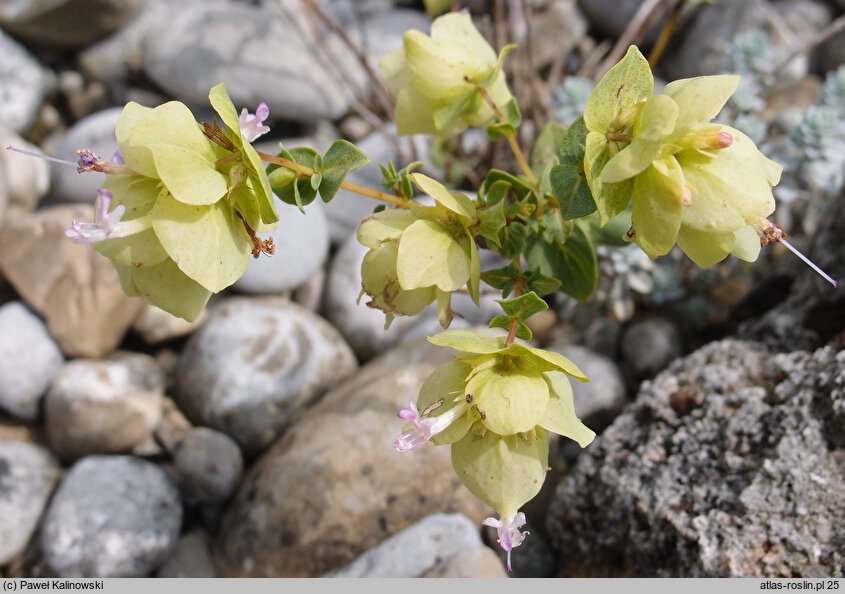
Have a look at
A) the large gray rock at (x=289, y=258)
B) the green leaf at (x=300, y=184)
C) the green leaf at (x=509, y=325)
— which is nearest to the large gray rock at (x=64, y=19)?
the large gray rock at (x=289, y=258)

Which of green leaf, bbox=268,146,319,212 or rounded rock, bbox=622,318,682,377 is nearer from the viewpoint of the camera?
green leaf, bbox=268,146,319,212

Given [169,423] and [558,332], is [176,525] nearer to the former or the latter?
[169,423]

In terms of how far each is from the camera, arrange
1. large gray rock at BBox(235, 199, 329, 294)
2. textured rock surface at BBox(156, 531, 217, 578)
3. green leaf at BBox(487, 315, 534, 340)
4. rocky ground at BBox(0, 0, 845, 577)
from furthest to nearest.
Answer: large gray rock at BBox(235, 199, 329, 294)
textured rock surface at BBox(156, 531, 217, 578)
rocky ground at BBox(0, 0, 845, 577)
green leaf at BBox(487, 315, 534, 340)

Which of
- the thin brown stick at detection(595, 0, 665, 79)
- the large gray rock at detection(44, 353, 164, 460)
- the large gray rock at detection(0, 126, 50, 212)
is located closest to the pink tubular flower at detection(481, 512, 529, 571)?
the large gray rock at detection(44, 353, 164, 460)

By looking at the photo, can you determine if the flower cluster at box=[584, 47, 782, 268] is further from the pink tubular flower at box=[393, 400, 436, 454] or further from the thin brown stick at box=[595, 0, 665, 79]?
the thin brown stick at box=[595, 0, 665, 79]

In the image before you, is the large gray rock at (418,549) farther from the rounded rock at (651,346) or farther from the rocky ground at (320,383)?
the rounded rock at (651,346)

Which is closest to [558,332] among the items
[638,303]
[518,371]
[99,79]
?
[638,303]

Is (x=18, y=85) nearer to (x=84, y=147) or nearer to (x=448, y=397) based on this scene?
(x=84, y=147)
